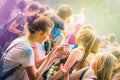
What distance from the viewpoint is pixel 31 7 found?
239 cm

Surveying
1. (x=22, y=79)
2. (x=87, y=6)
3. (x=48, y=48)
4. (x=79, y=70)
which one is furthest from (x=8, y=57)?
(x=87, y=6)

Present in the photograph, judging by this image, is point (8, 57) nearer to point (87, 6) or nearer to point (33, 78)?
point (33, 78)

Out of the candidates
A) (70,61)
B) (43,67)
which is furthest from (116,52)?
(43,67)

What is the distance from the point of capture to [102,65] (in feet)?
8.52

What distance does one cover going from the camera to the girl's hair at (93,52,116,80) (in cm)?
260

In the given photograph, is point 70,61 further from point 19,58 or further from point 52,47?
point 19,58

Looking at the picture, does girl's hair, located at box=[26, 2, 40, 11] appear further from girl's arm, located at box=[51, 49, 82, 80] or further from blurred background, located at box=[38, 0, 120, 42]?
girl's arm, located at box=[51, 49, 82, 80]

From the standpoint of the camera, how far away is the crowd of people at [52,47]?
2186mm

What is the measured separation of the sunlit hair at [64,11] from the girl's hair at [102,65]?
16.3 inches

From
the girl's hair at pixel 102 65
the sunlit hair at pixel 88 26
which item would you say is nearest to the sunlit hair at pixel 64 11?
the sunlit hair at pixel 88 26

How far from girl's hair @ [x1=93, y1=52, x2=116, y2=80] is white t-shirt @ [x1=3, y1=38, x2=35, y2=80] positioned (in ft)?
2.12

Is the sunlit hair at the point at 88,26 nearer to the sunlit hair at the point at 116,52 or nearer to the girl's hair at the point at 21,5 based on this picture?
the sunlit hair at the point at 116,52

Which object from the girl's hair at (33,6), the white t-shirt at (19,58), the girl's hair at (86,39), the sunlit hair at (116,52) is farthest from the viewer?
the sunlit hair at (116,52)

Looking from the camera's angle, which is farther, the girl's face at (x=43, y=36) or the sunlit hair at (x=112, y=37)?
the sunlit hair at (x=112, y=37)
